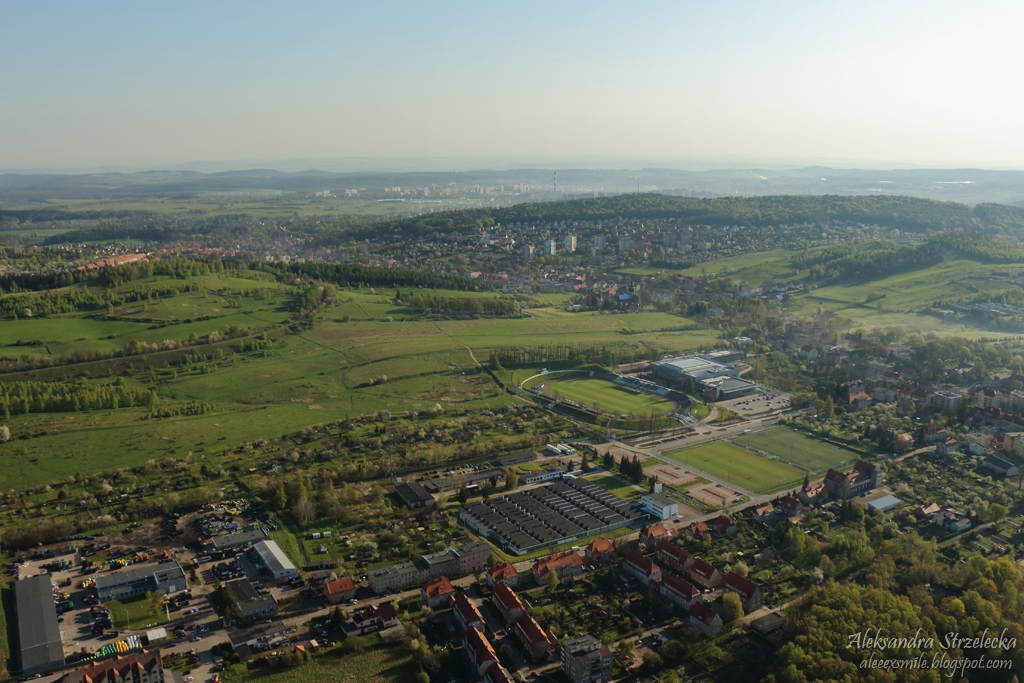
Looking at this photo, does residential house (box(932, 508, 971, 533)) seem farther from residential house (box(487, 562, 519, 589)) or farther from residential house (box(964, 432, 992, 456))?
residential house (box(487, 562, 519, 589))

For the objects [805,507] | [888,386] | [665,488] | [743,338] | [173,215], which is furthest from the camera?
[173,215]

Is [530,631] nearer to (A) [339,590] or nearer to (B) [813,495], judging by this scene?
(A) [339,590]

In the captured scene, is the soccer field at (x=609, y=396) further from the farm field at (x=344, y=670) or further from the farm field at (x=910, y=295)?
the farm field at (x=910, y=295)

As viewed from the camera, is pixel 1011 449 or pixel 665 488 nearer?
pixel 665 488

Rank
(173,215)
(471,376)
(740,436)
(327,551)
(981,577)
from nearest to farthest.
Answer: (981,577) < (327,551) < (740,436) < (471,376) < (173,215)

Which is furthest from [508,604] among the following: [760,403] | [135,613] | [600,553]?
[760,403]

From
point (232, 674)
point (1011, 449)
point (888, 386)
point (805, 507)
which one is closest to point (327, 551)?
point (232, 674)

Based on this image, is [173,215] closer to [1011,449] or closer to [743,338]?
[743,338]
